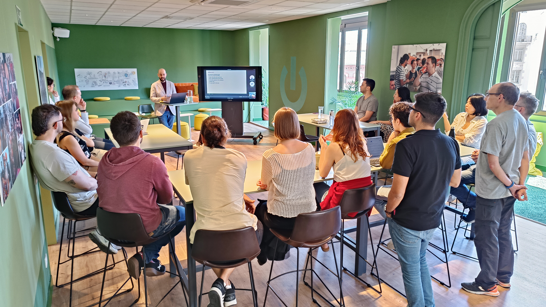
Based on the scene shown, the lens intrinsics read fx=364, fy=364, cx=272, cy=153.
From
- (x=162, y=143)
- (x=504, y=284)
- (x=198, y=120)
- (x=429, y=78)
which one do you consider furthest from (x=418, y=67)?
(x=198, y=120)

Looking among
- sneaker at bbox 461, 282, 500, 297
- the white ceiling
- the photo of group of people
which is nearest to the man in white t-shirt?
the photo of group of people

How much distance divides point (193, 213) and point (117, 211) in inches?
18.1

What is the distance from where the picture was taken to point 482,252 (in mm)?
2666

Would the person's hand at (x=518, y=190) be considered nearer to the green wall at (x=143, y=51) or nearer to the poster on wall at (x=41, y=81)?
the poster on wall at (x=41, y=81)

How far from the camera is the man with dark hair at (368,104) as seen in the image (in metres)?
5.70

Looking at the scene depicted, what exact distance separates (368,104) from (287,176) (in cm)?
385

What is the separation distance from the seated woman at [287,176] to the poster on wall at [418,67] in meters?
3.60

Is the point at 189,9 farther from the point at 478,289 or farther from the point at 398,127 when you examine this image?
the point at 478,289

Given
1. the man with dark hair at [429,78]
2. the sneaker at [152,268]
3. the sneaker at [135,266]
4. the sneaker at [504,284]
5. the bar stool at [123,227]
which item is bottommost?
the sneaker at [504,284]

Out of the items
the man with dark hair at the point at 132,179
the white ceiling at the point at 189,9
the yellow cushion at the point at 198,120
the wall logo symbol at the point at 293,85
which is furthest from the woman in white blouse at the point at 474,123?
the yellow cushion at the point at 198,120

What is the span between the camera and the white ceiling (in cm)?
586

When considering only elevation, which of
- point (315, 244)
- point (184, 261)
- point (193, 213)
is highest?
point (193, 213)

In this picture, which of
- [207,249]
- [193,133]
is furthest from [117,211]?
[193,133]

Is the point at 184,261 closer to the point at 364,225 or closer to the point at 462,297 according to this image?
the point at 364,225
